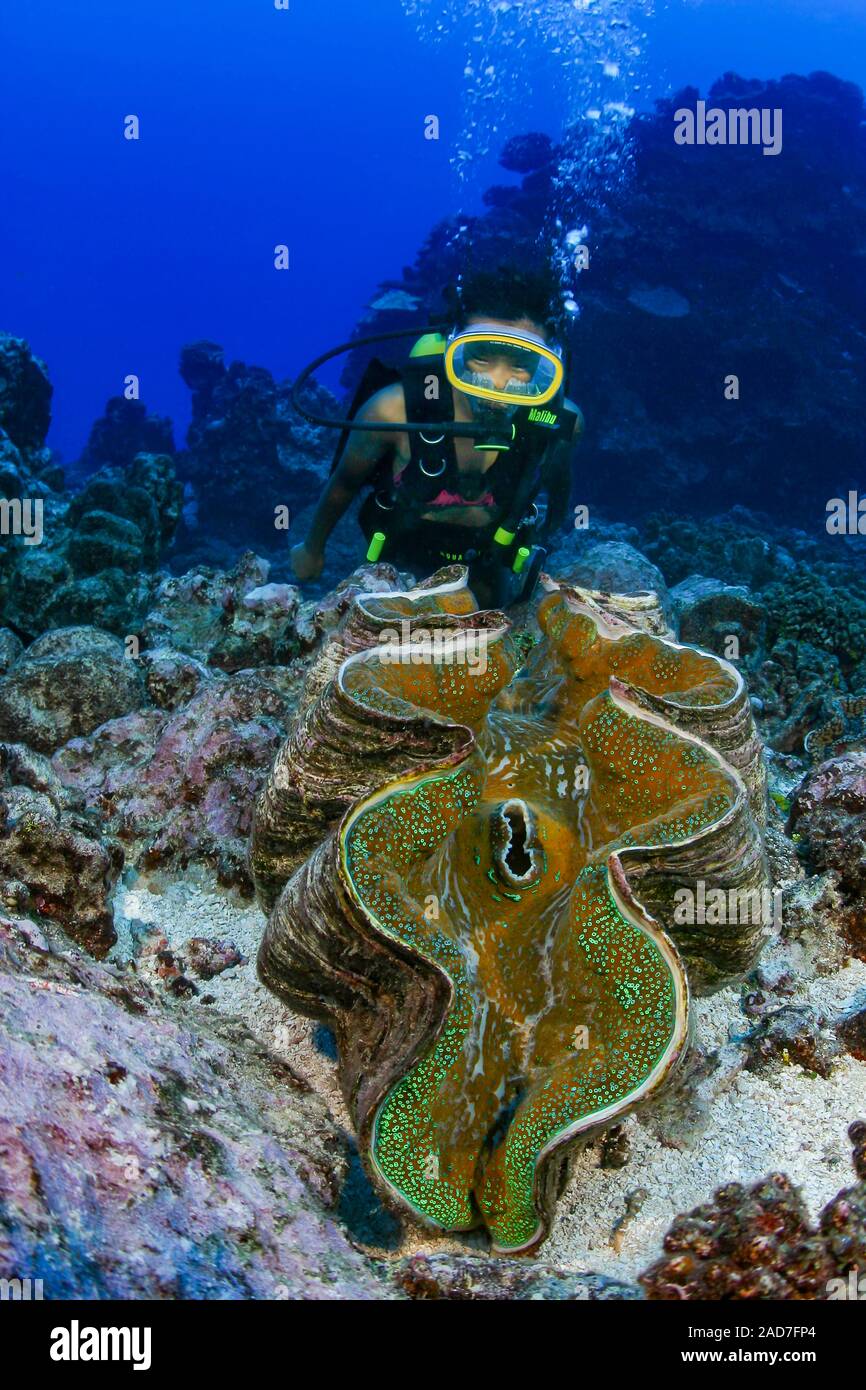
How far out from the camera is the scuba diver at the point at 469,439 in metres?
4.77

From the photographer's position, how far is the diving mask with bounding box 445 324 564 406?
466 centimetres

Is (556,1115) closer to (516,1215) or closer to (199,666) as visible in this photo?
(516,1215)

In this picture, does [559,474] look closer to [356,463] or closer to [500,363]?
[500,363]

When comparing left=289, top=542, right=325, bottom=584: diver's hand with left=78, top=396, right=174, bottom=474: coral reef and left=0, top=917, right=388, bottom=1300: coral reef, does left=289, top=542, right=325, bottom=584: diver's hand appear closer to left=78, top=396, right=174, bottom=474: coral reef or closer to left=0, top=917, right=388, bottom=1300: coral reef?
left=0, top=917, right=388, bottom=1300: coral reef

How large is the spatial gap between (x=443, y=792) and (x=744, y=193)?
76.9ft

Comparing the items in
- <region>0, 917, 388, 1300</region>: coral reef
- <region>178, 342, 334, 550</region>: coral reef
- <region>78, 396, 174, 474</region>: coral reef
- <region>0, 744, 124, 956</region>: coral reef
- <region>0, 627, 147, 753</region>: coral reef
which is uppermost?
<region>78, 396, 174, 474</region>: coral reef

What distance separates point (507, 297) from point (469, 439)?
31.3 inches

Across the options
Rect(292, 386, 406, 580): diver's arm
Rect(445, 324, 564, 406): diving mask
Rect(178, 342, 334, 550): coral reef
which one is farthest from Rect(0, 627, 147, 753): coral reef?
Rect(178, 342, 334, 550): coral reef

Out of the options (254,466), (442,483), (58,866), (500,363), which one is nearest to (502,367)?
(500,363)

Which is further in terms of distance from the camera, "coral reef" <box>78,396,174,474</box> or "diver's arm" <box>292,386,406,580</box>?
"coral reef" <box>78,396,174,474</box>

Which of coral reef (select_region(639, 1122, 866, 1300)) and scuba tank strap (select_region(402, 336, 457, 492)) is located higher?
scuba tank strap (select_region(402, 336, 457, 492))

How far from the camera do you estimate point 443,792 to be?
1.88m

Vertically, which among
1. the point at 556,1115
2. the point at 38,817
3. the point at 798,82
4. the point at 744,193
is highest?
the point at 798,82

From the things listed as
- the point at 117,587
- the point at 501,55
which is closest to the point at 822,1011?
the point at 117,587
